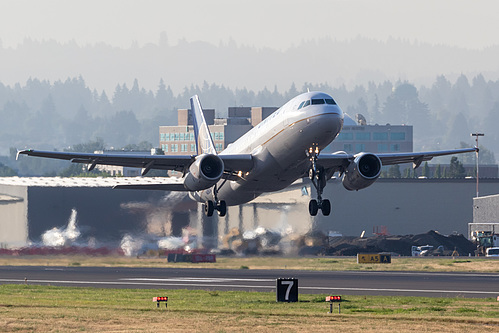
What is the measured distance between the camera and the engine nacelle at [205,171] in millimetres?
59750

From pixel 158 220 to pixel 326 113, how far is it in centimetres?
3594

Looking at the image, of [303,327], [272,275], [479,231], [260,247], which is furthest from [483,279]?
[479,231]

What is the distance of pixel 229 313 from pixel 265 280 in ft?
74.4

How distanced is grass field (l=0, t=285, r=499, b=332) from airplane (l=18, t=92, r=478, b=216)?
30.1ft

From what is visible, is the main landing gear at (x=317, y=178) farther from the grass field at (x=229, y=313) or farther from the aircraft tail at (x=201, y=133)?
the aircraft tail at (x=201, y=133)

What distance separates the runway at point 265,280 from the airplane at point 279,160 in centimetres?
552

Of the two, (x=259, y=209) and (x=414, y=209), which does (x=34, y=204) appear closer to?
(x=259, y=209)

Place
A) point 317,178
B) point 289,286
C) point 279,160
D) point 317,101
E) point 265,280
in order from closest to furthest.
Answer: point 289,286 < point 317,101 < point 279,160 < point 317,178 < point 265,280

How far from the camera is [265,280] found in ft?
213

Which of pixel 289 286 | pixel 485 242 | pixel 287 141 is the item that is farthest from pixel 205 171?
pixel 485 242

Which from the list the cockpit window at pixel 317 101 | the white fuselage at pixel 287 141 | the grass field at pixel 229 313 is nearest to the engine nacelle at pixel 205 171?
the white fuselage at pixel 287 141

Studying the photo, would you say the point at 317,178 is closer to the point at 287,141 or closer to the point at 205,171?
the point at 287,141

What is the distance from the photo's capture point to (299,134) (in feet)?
180

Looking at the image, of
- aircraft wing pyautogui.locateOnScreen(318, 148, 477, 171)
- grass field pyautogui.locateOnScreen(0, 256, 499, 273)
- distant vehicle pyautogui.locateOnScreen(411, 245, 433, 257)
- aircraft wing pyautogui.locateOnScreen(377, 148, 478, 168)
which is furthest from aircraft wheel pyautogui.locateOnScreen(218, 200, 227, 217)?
distant vehicle pyautogui.locateOnScreen(411, 245, 433, 257)
